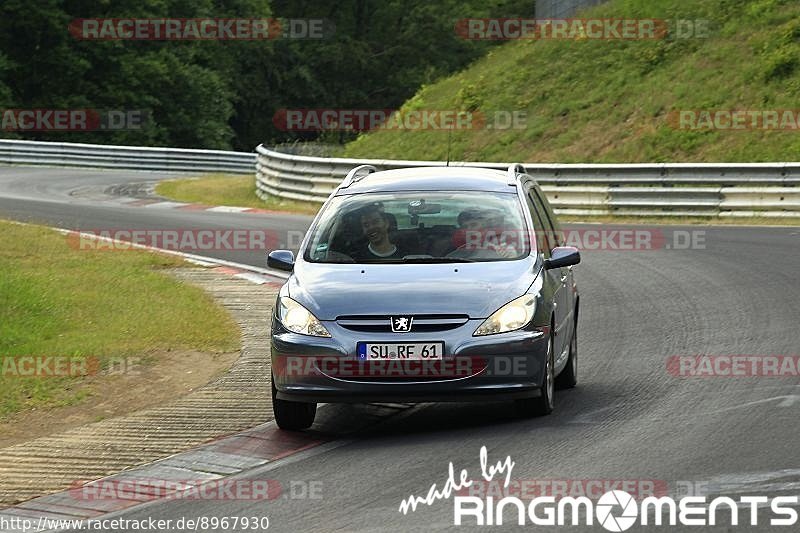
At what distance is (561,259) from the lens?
10.7 metres

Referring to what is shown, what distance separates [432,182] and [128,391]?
2932mm

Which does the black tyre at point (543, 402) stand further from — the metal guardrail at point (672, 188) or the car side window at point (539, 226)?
the metal guardrail at point (672, 188)

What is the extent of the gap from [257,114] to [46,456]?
67103 mm

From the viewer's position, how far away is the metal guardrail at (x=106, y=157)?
149 feet

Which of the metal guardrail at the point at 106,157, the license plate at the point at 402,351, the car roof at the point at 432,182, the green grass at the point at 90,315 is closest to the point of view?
the license plate at the point at 402,351

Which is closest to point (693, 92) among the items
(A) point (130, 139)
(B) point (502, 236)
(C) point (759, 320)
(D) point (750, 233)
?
(D) point (750, 233)

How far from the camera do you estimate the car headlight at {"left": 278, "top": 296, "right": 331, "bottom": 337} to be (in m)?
9.88

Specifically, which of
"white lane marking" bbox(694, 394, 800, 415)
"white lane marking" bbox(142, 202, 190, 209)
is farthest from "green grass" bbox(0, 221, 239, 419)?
"white lane marking" bbox(142, 202, 190, 209)

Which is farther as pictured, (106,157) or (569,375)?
(106,157)

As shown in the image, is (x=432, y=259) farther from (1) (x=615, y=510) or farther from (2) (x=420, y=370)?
(1) (x=615, y=510)

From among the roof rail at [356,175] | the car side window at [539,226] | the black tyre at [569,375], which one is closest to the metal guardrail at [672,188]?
the roof rail at [356,175]

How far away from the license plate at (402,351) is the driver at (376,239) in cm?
108

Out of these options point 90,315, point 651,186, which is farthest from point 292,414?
point 651,186

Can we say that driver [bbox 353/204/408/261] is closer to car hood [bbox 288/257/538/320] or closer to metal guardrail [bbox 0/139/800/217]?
car hood [bbox 288/257/538/320]
